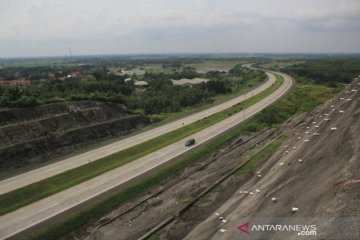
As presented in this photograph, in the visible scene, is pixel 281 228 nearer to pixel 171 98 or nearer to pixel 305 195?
pixel 305 195

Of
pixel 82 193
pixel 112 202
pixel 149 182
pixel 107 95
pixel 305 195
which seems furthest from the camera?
pixel 107 95

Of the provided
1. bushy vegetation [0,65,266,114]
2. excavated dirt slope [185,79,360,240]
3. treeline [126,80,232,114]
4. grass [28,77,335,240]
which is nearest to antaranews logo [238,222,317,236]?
excavated dirt slope [185,79,360,240]

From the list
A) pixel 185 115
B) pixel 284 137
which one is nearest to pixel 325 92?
pixel 185 115

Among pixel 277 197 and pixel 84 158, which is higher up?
pixel 277 197

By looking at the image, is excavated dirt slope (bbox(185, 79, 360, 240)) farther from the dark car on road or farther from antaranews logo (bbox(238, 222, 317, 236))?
the dark car on road

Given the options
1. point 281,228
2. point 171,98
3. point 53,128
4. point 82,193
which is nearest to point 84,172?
point 82,193
